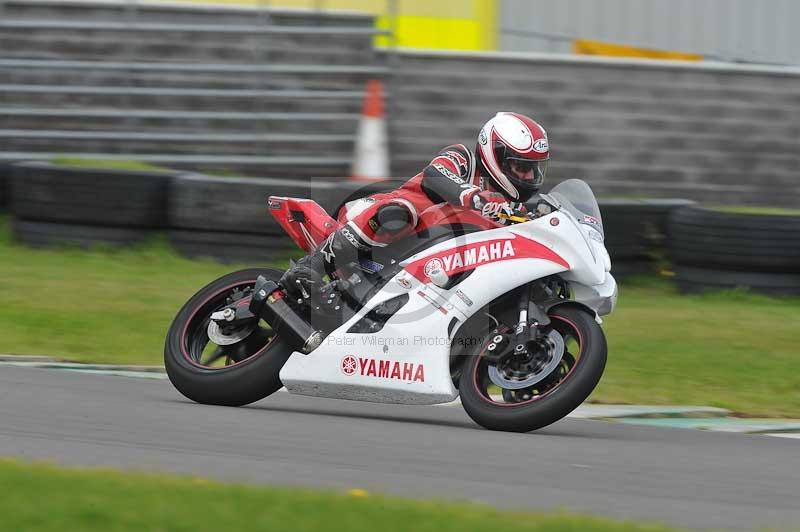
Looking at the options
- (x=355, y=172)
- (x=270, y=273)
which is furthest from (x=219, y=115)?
(x=270, y=273)

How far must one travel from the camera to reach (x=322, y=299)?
6926 mm

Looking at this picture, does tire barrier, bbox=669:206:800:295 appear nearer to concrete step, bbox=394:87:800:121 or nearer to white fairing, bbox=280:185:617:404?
concrete step, bbox=394:87:800:121

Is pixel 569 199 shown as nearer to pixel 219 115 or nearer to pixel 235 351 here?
pixel 235 351

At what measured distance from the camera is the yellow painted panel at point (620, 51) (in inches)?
642

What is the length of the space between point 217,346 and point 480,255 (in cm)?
144

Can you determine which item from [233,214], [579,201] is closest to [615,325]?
[233,214]

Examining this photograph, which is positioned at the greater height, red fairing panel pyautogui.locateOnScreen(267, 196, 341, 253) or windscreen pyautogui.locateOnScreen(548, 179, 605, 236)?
windscreen pyautogui.locateOnScreen(548, 179, 605, 236)

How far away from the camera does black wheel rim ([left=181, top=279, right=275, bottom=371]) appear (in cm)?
701

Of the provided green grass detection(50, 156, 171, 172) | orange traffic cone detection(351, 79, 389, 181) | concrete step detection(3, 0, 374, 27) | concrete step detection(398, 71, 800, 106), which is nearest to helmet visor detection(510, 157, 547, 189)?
green grass detection(50, 156, 171, 172)

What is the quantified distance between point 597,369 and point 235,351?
1897 millimetres

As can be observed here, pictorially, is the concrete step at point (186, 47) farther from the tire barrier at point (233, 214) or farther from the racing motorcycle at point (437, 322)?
the racing motorcycle at point (437, 322)

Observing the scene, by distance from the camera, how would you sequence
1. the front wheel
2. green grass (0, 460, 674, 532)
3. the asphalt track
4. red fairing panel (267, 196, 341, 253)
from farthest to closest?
1. red fairing panel (267, 196, 341, 253)
2. the front wheel
3. the asphalt track
4. green grass (0, 460, 674, 532)

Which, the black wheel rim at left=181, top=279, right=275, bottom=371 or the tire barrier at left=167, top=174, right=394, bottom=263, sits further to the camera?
the tire barrier at left=167, top=174, right=394, bottom=263

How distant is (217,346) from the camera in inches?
277
